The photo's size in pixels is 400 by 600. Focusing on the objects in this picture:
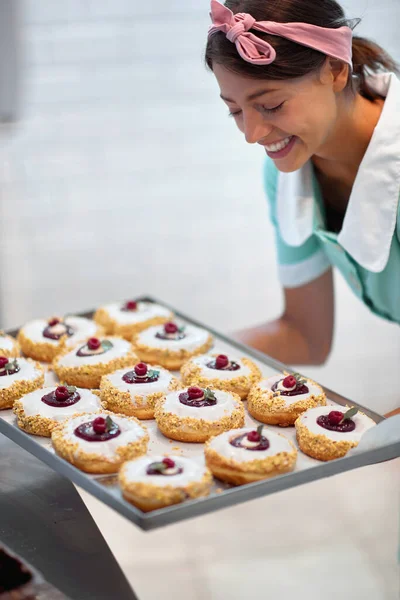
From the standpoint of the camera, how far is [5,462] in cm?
158

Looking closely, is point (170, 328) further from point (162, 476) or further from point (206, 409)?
point (162, 476)

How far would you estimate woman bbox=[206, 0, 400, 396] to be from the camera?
1.49 meters

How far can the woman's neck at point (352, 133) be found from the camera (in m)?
1.70

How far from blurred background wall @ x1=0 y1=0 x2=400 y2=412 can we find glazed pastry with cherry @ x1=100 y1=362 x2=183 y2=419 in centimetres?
207

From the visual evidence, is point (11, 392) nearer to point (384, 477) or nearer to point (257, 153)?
point (384, 477)

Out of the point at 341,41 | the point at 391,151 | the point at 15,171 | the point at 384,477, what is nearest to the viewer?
the point at 384,477

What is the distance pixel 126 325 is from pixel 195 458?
0.64 m

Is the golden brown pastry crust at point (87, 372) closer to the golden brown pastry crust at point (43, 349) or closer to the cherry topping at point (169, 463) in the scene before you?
the golden brown pastry crust at point (43, 349)

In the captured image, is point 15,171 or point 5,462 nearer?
point 5,462

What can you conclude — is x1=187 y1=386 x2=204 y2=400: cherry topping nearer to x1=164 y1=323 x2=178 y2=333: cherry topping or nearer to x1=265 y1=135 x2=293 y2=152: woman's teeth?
x1=164 y1=323 x2=178 y2=333: cherry topping

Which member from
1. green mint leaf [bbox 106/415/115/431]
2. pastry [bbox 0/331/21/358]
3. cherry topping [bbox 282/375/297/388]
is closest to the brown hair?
cherry topping [bbox 282/375/297/388]

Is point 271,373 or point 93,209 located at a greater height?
point 271,373

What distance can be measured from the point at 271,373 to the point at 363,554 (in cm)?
54

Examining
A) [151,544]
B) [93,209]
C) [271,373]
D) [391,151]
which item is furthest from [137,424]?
[93,209]
